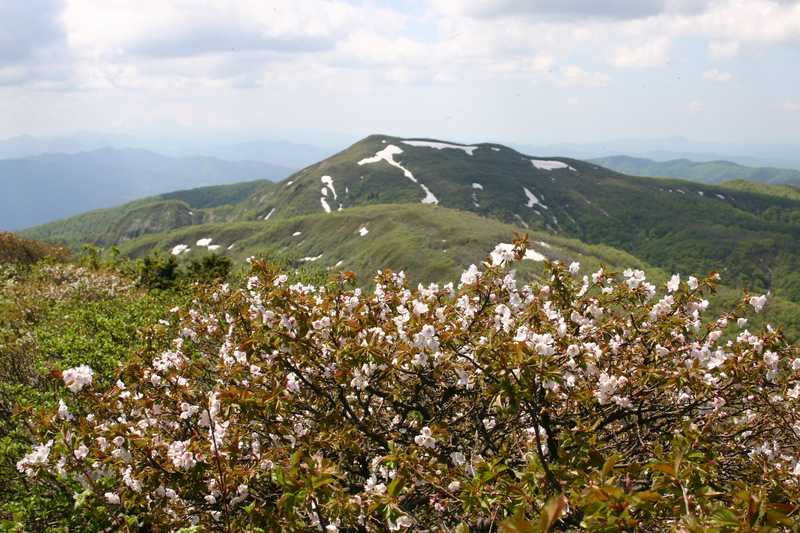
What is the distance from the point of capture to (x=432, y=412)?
6.63m

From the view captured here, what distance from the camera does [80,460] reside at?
18.8ft

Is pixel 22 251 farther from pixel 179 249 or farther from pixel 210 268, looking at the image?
pixel 179 249

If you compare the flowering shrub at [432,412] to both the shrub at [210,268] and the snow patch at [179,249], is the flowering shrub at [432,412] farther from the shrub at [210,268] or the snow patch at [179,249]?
the snow patch at [179,249]

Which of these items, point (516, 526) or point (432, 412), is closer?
point (516, 526)

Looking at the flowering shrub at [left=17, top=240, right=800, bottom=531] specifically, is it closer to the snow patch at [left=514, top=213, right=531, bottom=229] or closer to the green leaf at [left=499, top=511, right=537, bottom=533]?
the green leaf at [left=499, top=511, right=537, bottom=533]

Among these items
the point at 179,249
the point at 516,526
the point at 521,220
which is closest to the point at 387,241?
the point at 179,249

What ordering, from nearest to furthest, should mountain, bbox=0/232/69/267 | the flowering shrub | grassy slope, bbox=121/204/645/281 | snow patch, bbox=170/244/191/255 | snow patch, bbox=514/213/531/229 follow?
the flowering shrub, mountain, bbox=0/232/69/267, grassy slope, bbox=121/204/645/281, snow patch, bbox=170/244/191/255, snow patch, bbox=514/213/531/229

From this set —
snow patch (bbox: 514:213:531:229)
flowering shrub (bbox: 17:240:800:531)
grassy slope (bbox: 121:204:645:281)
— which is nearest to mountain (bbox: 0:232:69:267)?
flowering shrub (bbox: 17:240:800:531)

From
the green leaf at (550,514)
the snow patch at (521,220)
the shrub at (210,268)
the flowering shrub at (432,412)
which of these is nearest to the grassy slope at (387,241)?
the snow patch at (521,220)

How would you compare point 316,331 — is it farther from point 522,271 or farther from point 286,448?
point 522,271

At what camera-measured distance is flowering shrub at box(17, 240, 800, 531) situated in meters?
4.60

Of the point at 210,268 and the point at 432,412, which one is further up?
the point at 432,412

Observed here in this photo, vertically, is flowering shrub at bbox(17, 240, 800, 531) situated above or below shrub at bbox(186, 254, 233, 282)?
above

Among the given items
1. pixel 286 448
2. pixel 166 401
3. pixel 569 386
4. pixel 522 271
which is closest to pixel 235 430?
pixel 286 448
